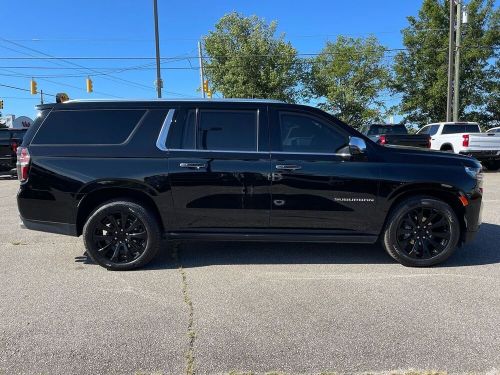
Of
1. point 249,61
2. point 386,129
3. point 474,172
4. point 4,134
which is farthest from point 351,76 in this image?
point 474,172

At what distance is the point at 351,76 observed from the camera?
38812mm

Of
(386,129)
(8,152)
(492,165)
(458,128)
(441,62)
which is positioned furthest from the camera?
(441,62)

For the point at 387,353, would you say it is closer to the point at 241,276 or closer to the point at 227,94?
the point at 241,276

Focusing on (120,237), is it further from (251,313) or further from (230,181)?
(251,313)

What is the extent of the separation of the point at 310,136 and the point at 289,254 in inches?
61.7

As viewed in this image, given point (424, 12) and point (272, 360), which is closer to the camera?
point (272, 360)

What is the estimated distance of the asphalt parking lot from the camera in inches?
128

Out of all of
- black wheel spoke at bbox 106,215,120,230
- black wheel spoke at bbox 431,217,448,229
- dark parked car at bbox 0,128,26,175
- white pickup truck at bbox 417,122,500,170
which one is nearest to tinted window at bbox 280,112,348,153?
black wheel spoke at bbox 431,217,448,229

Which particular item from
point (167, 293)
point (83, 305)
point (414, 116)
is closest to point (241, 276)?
point (167, 293)

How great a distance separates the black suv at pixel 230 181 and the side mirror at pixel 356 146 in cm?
1

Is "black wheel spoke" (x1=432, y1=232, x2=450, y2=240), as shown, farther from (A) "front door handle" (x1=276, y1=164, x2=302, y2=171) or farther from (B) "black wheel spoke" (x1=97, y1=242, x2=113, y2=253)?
(B) "black wheel spoke" (x1=97, y1=242, x2=113, y2=253)

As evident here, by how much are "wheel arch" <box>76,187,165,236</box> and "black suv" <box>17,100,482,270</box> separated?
2cm

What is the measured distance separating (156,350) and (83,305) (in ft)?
3.90

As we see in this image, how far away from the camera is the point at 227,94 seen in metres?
36.8
